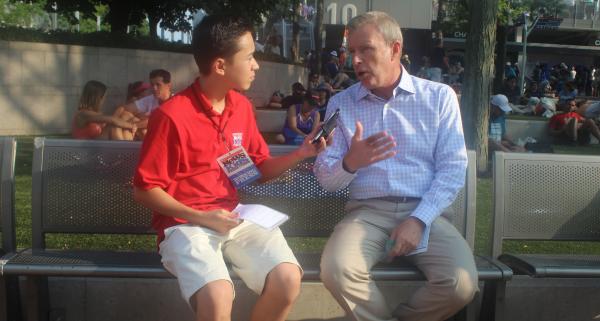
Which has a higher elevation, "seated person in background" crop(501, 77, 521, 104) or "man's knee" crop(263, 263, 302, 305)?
"man's knee" crop(263, 263, 302, 305)

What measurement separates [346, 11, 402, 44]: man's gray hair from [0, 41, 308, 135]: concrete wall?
11.1 metres

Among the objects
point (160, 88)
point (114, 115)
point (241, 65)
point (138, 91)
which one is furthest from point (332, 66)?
point (241, 65)

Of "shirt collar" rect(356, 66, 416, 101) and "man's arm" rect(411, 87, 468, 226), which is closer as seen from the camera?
"man's arm" rect(411, 87, 468, 226)

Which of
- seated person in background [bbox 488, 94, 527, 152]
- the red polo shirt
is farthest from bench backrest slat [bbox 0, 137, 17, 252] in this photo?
seated person in background [bbox 488, 94, 527, 152]

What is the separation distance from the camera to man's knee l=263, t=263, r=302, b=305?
138 inches

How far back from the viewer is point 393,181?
409 centimetres

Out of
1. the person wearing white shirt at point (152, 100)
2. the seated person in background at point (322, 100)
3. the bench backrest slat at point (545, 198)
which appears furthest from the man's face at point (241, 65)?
the seated person in background at point (322, 100)

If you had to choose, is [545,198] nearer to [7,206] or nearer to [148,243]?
[148,243]

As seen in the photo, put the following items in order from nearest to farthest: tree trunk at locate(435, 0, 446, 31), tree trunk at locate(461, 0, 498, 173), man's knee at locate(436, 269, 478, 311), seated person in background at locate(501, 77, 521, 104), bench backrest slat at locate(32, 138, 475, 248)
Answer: man's knee at locate(436, 269, 478, 311)
bench backrest slat at locate(32, 138, 475, 248)
tree trunk at locate(461, 0, 498, 173)
seated person in background at locate(501, 77, 521, 104)
tree trunk at locate(435, 0, 446, 31)

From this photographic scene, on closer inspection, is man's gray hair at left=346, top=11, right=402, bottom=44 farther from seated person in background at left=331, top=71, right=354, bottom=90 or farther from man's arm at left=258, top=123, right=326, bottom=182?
seated person in background at left=331, top=71, right=354, bottom=90

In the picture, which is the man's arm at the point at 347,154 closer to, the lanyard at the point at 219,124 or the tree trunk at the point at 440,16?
the lanyard at the point at 219,124

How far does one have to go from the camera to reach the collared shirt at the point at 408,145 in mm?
4059

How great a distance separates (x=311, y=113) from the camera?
12219 mm

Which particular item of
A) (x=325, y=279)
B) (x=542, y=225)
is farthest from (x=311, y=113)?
(x=325, y=279)
